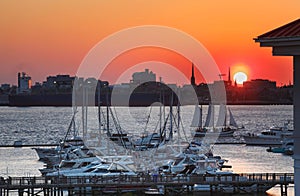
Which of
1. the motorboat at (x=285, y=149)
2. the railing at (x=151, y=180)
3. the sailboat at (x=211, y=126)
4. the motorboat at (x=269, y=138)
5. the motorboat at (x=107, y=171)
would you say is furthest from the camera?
the sailboat at (x=211, y=126)

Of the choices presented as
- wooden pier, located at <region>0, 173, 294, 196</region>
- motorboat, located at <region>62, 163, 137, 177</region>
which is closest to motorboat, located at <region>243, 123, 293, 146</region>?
motorboat, located at <region>62, 163, 137, 177</region>

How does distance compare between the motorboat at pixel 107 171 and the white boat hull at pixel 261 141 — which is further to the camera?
the white boat hull at pixel 261 141

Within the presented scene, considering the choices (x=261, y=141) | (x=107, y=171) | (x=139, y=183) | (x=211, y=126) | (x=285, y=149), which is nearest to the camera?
(x=139, y=183)

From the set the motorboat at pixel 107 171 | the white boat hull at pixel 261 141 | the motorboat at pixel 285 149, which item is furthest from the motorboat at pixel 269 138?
the motorboat at pixel 107 171

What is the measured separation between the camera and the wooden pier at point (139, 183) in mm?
36312

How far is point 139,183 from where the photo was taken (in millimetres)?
37500

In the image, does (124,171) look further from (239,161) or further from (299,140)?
(299,140)

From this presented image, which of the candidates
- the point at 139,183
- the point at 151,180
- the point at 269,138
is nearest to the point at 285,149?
the point at 269,138

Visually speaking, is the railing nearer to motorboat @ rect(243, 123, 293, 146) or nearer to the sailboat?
motorboat @ rect(243, 123, 293, 146)

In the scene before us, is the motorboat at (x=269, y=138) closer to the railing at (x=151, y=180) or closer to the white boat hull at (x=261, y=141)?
the white boat hull at (x=261, y=141)

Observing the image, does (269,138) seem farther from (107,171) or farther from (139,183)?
(139,183)

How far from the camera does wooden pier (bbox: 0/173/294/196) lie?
36.3 metres

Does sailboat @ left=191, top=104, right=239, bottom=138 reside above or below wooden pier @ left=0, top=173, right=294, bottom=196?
above

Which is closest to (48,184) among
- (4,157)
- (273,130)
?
(4,157)
